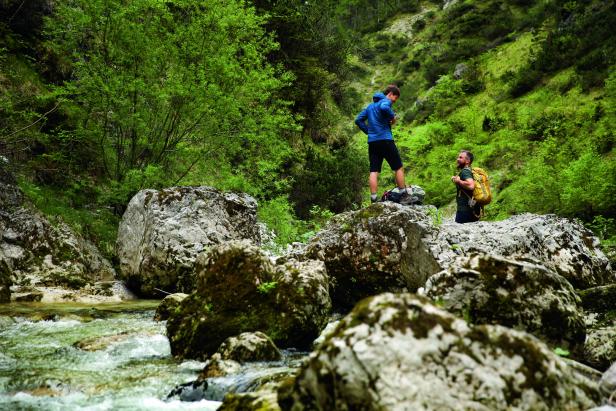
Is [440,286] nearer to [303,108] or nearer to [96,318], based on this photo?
[96,318]

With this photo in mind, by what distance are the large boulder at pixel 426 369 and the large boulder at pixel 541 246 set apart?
14.7ft

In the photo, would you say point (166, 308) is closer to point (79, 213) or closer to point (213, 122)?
point (79, 213)

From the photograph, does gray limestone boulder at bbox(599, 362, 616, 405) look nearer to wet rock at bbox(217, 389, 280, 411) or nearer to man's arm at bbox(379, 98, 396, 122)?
wet rock at bbox(217, 389, 280, 411)

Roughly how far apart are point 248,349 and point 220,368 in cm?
60

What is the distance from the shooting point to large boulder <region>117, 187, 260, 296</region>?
1097cm

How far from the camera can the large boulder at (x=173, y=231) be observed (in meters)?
11.0

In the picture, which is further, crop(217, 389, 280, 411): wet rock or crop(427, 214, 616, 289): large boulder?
crop(427, 214, 616, 289): large boulder

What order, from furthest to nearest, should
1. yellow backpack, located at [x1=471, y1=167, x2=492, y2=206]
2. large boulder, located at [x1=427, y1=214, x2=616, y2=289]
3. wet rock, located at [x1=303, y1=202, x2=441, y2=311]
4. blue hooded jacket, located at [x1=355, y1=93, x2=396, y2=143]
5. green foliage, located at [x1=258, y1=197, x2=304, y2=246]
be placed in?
green foliage, located at [x1=258, y1=197, x2=304, y2=246] < blue hooded jacket, located at [x1=355, y1=93, x2=396, y2=143] < yellow backpack, located at [x1=471, y1=167, x2=492, y2=206] < wet rock, located at [x1=303, y1=202, x2=441, y2=311] < large boulder, located at [x1=427, y1=214, x2=616, y2=289]

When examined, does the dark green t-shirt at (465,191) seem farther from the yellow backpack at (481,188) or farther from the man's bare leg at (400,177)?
the man's bare leg at (400,177)

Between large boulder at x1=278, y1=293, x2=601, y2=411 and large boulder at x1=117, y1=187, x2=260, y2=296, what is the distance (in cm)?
842

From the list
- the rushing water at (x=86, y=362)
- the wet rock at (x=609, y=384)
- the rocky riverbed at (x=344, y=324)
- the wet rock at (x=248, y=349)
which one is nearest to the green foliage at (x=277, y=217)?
the rocky riverbed at (x=344, y=324)

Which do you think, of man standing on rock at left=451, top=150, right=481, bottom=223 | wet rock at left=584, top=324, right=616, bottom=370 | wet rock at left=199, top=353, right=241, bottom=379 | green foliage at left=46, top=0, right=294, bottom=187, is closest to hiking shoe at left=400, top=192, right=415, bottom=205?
man standing on rock at left=451, top=150, right=481, bottom=223

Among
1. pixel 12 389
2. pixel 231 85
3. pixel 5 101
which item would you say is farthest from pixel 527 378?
pixel 5 101

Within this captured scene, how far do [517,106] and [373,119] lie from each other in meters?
18.8
